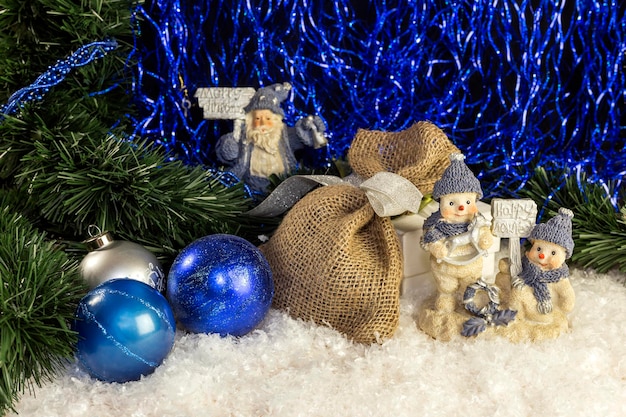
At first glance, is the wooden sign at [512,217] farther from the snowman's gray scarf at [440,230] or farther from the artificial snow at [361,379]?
the artificial snow at [361,379]

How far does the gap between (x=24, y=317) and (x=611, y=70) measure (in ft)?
4.02

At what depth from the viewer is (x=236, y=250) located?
1.13 metres

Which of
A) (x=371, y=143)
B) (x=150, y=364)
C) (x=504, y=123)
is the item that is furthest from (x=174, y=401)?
(x=504, y=123)

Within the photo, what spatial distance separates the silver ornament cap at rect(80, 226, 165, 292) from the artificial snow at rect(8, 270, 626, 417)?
112 mm

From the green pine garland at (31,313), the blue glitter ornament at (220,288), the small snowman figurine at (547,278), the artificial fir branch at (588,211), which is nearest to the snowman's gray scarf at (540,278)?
the small snowman figurine at (547,278)

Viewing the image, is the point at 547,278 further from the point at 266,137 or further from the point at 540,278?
the point at 266,137

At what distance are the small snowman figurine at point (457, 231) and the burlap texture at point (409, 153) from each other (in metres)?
0.12

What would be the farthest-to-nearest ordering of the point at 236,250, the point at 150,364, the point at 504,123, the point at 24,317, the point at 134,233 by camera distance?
the point at 504,123
the point at 134,233
the point at 236,250
the point at 150,364
the point at 24,317

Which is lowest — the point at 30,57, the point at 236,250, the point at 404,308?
the point at 404,308

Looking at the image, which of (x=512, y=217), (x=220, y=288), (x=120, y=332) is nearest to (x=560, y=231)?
(x=512, y=217)

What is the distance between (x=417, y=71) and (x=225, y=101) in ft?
1.45

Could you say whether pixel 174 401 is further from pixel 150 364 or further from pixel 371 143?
pixel 371 143

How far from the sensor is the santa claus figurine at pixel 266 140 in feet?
4.87

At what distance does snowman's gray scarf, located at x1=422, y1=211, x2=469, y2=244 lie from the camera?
43.3 inches
